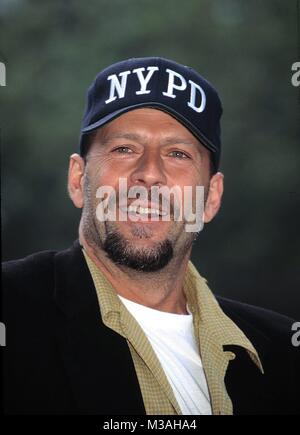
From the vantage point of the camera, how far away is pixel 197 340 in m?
1.54

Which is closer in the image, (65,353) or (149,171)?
(65,353)

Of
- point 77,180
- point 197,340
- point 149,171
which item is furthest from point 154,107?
point 197,340

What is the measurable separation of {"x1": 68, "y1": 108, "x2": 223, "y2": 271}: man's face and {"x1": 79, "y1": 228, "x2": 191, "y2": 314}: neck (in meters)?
0.02

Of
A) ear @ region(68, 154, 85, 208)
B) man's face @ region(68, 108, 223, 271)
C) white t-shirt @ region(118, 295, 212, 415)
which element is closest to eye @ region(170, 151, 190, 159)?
man's face @ region(68, 108, 223, 271)

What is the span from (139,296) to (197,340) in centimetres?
17

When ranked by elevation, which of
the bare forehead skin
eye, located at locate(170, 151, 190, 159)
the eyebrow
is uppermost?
the bare forehead skin

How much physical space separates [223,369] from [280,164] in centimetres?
75

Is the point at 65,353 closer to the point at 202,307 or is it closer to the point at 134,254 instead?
the point at 134,254

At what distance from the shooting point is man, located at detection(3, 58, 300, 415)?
1326mm

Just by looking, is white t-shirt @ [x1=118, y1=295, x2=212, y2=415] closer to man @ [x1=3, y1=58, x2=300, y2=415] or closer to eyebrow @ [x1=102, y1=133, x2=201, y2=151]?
man @ [x1=3, y1=58, x2=300, y2=415]

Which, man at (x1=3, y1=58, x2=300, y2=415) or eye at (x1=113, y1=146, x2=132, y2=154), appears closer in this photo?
man at (x1=3, y1=58, x2=300, y2=415)

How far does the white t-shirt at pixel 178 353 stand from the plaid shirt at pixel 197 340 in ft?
0.06
